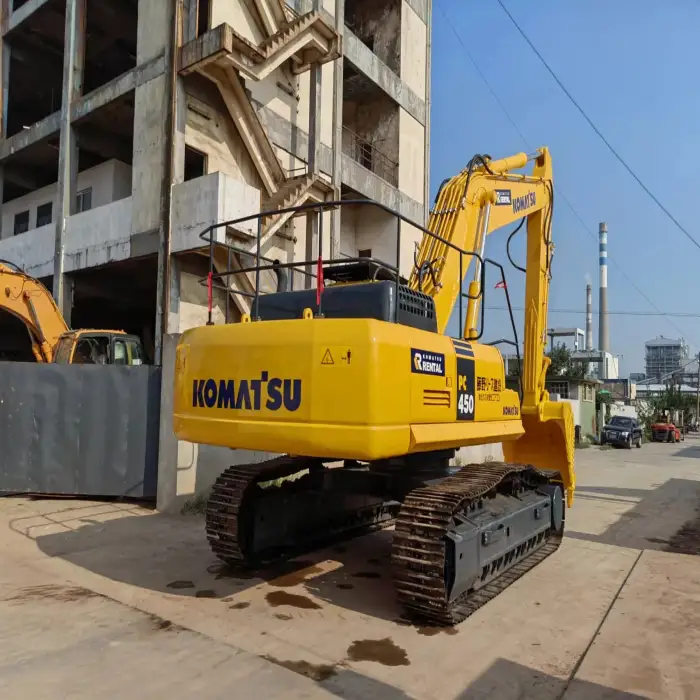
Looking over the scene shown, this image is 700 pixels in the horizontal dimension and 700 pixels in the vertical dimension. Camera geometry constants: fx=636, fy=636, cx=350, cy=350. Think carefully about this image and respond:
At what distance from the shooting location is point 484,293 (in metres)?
5.56

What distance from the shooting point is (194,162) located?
1650 centimetres

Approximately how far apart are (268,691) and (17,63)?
23282 millimetres

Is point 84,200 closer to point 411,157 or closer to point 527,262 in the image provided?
point 411,157

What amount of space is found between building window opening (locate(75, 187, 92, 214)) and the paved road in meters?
13.7

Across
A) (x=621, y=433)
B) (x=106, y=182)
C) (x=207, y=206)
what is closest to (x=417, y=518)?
(x=207, y=206)

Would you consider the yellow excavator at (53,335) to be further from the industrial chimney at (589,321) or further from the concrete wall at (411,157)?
the industrial chimney at (589,321)

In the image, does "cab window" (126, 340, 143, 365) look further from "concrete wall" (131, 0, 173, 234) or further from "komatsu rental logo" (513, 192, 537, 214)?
"komatsu rental logo" (513, 192, 537, 214)

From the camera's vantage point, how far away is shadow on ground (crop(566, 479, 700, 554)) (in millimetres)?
7477

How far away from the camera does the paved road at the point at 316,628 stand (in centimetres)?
357

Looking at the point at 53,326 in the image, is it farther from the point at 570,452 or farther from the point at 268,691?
the point at 268,691

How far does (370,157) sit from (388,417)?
1870 cm

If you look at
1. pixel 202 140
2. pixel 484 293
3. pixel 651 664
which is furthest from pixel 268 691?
pixel 202 140

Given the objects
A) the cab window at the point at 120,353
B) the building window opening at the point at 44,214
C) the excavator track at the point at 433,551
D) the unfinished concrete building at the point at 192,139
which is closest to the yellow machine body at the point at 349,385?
the excavator track at the point at 433,551

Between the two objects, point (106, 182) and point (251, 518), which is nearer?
point (251, 518)
